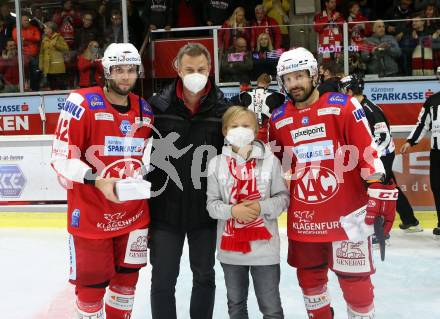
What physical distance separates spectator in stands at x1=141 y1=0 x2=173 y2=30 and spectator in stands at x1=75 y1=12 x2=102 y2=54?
80cm

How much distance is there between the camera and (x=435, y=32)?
710 centimetres

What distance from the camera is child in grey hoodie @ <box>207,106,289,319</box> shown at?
7.97ft

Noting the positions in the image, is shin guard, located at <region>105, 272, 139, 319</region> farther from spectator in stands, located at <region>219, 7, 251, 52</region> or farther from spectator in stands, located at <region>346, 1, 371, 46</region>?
spectator in stands, located at <region>346, 1, 371, 46</region>

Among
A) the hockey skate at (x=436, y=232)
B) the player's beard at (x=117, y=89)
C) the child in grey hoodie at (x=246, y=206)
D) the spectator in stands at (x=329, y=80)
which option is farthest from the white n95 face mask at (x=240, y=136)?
the hockey skate at (x=436, y=232)

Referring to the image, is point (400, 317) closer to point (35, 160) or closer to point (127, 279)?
point (127, 279)

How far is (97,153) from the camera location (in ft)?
8.11

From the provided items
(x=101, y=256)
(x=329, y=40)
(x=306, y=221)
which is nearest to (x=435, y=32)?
(x=329, y=40)

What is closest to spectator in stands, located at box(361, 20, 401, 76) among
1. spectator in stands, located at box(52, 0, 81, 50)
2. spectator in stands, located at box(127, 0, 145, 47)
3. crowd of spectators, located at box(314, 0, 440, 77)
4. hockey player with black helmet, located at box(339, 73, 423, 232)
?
crowd of spectators, located at box(314, 0, 440, 77)

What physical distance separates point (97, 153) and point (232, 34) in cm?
535

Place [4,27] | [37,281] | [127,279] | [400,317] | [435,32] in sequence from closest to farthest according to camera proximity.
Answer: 1. [127,279]
2. [400,317]
3. [37,281]
4. [435,32]
5. [4,27]

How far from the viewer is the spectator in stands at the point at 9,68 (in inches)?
330

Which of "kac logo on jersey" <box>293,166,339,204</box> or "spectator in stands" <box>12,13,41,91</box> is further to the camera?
"spectator in stands" <box>12,13,41,91</box>

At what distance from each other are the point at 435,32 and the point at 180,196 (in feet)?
18.6

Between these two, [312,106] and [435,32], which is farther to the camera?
[435,32]
